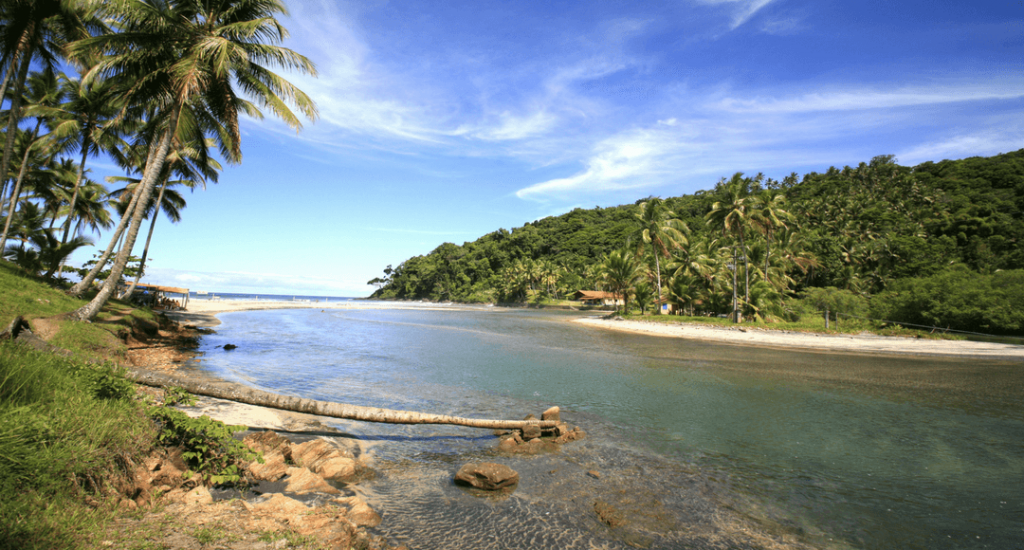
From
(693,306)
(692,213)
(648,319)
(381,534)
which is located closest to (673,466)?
(381,534)

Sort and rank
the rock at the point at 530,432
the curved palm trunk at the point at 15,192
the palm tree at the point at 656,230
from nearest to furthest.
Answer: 1. the rock at the point at 530,432
2. the curved palm trunk at the point at 15,192
3. the palm tree at the point at 656,230

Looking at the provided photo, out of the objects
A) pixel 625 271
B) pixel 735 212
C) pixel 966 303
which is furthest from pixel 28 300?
pixel 625 271

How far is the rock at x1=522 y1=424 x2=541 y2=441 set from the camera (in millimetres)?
7924

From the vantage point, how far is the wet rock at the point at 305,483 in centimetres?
498

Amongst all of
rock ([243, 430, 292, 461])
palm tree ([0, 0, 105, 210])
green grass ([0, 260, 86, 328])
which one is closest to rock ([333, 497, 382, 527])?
rock ([243, 430, 292, 461])

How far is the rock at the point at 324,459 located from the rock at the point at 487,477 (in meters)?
1.54

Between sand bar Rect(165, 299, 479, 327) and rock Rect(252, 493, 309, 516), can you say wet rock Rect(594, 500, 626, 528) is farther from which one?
sand bar Rect(165, 299, 479, 327)

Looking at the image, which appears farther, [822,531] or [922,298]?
[922,298]

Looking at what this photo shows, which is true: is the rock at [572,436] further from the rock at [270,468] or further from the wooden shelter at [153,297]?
the wooden shelter at [153,297]

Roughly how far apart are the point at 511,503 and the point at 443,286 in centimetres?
13136

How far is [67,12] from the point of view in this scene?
42.6 ft

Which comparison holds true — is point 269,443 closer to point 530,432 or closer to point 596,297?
point 530,432

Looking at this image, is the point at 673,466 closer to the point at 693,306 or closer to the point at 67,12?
the point at 67,12

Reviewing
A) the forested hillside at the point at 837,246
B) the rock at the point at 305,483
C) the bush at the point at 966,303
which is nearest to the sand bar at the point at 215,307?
the rock at the point at 305,483
